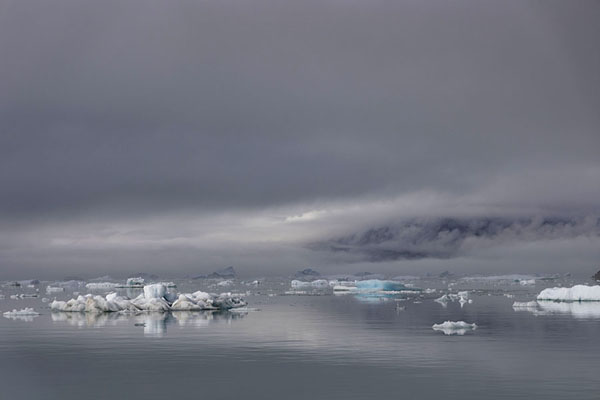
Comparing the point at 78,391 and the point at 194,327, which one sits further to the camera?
the point at 194,327

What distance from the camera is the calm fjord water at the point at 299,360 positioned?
22.4 meters

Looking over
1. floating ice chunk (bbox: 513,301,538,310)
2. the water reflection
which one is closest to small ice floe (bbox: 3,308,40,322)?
the water reflection

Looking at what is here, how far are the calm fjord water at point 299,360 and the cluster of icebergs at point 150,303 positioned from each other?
11.0 metres

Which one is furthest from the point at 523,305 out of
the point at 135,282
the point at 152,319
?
the point at 135,282

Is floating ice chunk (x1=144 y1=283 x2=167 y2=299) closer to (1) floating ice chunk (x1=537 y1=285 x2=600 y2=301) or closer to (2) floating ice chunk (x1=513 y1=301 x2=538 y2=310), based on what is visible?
(2) floating ice chunk (x1=513 y1=301 x2=538 y2=310)

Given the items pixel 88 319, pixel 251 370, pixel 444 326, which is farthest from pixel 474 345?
pixel 88 319

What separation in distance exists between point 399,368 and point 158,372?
893 centimetres

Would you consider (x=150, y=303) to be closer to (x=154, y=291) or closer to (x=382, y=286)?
(x=154, y=291)

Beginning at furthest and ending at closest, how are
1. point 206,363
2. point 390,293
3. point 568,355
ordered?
point 390,293, point 568,355, point 206,363

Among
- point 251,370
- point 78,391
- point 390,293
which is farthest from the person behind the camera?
point 390,293

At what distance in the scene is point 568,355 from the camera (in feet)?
100

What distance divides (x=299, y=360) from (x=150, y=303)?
3617 centimetres

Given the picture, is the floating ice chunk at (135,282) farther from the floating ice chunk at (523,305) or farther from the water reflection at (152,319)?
the floating ice chunk at (523,305)

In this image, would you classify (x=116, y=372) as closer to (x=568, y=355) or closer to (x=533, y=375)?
(x=533, y=375)
